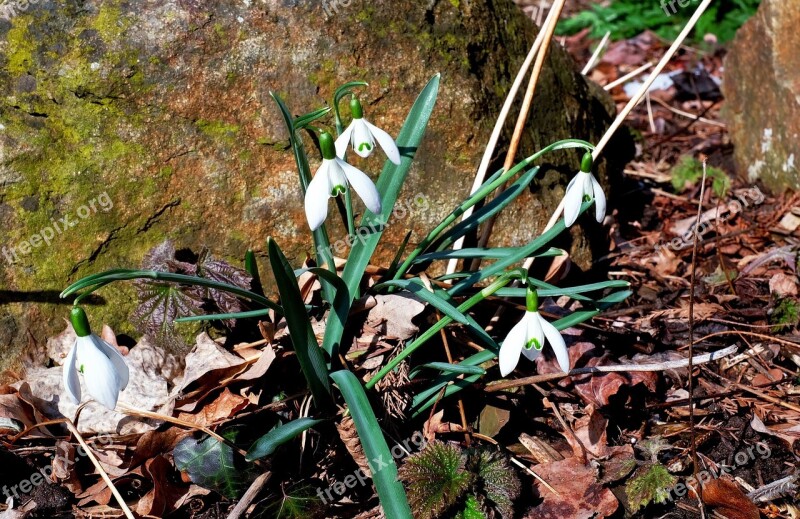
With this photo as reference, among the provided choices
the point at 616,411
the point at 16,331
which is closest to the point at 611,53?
the point at 616,411

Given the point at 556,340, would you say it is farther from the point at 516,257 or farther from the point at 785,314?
the point at 785,314

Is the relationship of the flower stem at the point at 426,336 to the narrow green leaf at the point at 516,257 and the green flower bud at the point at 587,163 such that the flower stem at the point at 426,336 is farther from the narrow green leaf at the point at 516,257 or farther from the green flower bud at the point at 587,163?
the green flower bud at the point at 587,163

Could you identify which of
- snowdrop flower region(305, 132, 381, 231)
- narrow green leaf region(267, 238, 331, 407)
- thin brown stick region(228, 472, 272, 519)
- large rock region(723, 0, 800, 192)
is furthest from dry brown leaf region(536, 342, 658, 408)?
large rock region(723, 0, 800, 192)

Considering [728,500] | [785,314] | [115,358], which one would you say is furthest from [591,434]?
[115,358]

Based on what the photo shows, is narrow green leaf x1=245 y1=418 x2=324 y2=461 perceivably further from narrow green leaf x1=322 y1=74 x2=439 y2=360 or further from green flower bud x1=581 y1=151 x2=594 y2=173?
green flower bud x1=581 y1=151 x2=594 y2=173

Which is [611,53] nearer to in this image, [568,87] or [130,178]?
[568,87]

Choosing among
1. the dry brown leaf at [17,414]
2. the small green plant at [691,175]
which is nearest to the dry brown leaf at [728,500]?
the small green plant at [691,175]
